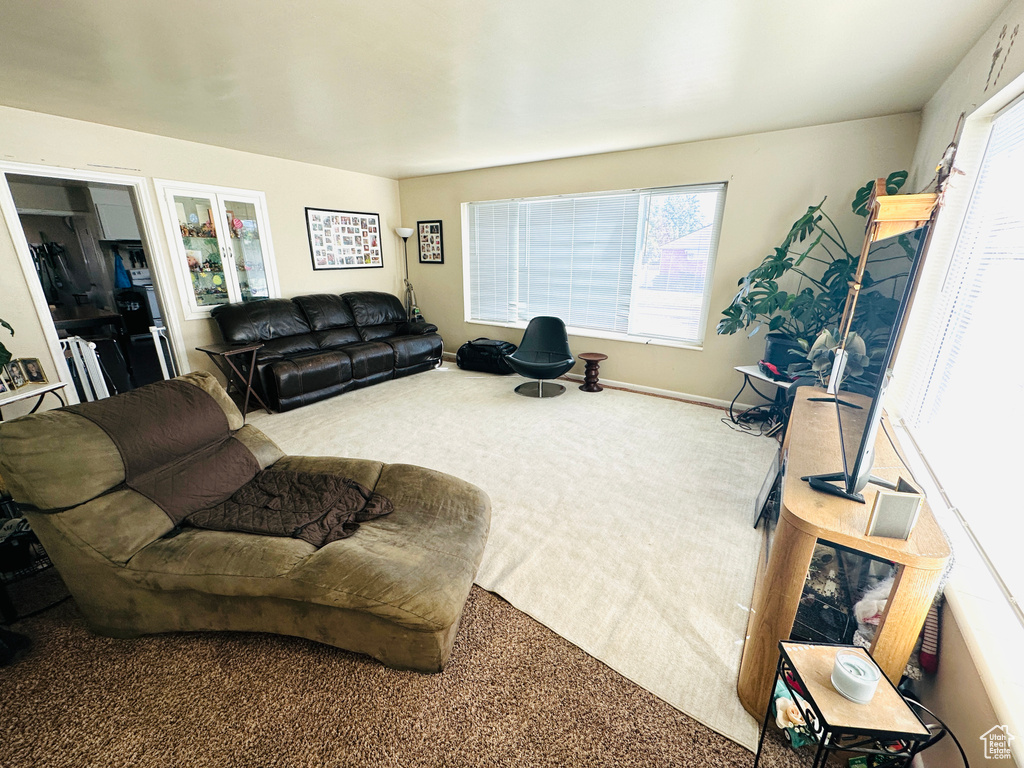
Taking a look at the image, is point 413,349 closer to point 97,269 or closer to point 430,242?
point 430,242

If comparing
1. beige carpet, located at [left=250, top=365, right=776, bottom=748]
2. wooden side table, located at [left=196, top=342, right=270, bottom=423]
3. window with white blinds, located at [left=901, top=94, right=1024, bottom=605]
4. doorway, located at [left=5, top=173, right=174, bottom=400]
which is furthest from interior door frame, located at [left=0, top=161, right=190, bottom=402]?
window with white blinds, located at [left=901, top=94, right=1024, bottom=605]

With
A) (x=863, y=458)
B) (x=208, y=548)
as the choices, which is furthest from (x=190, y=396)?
(x=863, y=458)

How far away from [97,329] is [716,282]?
656cm

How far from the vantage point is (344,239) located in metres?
5.04

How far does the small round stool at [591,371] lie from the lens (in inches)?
165

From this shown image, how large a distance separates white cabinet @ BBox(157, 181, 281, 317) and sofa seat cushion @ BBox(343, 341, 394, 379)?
4.02 ft

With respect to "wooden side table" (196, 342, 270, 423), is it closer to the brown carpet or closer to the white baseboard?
the brown carpet

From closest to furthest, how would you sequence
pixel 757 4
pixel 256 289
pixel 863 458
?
1. pixel 863 458
2. pixel 757 4
3. pixel 256 289

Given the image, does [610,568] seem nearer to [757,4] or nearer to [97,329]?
[757,4]

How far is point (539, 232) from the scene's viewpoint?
15.2ft

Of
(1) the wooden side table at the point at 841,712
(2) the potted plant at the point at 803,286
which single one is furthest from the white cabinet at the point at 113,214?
(1) the wooden side table at the point at 841,712

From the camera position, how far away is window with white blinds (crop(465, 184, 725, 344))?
3.80 metres

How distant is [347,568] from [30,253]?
390cm

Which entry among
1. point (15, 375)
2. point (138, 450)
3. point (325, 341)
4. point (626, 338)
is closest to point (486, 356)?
point (626, 338)
